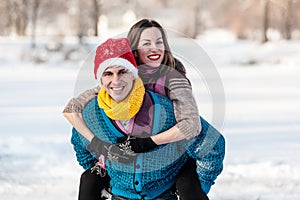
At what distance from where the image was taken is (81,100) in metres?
2.68

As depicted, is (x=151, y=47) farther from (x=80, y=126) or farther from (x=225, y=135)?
(x=225, y=135)

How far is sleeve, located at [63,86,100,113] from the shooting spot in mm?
2664

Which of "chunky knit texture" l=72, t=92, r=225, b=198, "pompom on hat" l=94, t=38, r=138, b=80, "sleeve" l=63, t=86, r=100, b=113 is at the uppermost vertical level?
"pompom on hat" l=94, t=38, r=138, b=80

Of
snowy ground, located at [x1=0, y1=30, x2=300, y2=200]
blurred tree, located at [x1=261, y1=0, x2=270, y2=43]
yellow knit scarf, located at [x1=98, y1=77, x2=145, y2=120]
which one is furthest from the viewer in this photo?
blurred tree, located at [x1=261, y1=0, x2=270, y2=43]

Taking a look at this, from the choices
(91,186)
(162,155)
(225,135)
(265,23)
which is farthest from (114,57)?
(265,23)

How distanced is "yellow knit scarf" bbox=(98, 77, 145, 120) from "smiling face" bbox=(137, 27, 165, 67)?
227 mm

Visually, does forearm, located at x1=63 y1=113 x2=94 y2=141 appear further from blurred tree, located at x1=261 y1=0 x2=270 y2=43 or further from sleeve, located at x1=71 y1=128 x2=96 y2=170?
blurred tree, located at x1=261 y1=0 x2=270 y2=43

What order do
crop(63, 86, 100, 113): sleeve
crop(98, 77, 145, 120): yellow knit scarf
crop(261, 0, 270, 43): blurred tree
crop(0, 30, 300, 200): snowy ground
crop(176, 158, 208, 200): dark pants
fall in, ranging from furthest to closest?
crop(261, 0, 270, 43): blurred tree → crop(0, 30, 300, 200): snowy ground → crop(63, 86, 100, 113): sleeve → crop(176, 158, 208, 200): dark pants → crop(98, 77, 145, 120): yellow knit scarf

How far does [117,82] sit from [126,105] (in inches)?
4.5

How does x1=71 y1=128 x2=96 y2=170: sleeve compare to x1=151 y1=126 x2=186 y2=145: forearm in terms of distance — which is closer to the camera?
x1=151 y1=126 x2=186 y2=145: forearm

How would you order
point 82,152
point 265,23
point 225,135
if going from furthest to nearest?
point 265,23 < point 225,135 < point 82,152

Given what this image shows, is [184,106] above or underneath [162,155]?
above

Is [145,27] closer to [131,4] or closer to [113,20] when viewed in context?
[131,4]

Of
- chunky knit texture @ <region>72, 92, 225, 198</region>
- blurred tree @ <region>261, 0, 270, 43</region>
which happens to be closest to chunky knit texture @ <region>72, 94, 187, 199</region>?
chunky knit texture @ <region>72, 92, 225, 198</region>
